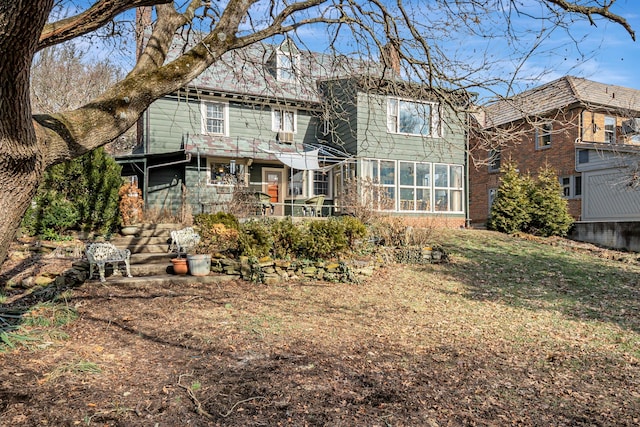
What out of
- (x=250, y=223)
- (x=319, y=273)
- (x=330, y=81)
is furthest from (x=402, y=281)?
(x=330, y=81)

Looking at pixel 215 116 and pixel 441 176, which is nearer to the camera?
pixel 215 116

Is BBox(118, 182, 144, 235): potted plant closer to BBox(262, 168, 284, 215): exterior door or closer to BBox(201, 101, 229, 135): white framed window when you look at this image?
BBox(201, 101, 229, 135): white framed window

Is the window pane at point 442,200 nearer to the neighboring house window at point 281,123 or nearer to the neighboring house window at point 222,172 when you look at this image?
the neighboring house window at point 281,123

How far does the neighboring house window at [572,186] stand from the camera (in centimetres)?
2039

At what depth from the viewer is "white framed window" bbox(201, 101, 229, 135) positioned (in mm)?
16391

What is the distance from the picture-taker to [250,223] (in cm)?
930

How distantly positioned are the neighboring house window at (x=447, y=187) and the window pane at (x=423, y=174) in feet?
0.98

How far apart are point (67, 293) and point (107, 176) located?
5.30m

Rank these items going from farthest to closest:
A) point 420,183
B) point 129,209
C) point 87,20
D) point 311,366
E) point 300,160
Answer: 1. point 420,183
2. point 300,160
3. point 129,209
4. point 311,366
5. point 87,20

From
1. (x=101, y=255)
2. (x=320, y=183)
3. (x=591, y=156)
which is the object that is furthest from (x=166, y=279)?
(x=591, y=156)

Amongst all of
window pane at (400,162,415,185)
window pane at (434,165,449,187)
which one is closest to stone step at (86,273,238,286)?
window pane at (400,162,415,185)

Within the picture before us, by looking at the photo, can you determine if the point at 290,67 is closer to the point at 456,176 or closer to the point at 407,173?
the point at 407,173

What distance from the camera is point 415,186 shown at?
58.9 ft

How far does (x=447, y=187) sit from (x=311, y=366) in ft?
50.9
